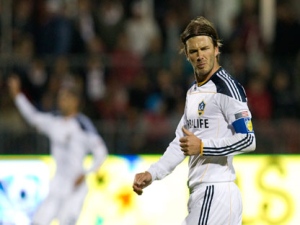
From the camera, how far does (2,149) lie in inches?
511

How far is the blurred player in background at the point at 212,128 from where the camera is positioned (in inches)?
243

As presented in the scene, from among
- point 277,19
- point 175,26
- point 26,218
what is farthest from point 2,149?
point 277,19

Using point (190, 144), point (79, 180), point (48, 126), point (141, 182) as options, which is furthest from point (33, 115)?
point (190, 144)

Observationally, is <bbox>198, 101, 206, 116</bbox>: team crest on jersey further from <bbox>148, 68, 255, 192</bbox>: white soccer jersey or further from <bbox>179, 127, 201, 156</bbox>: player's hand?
<bbox>179, 127, 201, 156</bbox>: player's hand

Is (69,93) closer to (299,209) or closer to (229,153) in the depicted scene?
(299,209)

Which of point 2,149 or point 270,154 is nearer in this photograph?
point 270,154

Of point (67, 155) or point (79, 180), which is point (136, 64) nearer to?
point (67, 155)

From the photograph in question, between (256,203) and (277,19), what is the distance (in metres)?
3.56

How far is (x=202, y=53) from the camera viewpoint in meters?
6.28

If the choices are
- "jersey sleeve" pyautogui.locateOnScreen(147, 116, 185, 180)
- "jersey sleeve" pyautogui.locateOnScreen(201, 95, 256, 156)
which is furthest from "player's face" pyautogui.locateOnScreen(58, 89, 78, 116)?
"jersey sleeve" pyautogui.locateOnScreen(201, 95, 256, 156)

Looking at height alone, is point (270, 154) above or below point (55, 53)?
below

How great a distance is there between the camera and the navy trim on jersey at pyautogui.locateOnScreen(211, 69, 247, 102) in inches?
243

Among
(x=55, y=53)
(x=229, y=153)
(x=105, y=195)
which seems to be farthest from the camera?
(x=55, y=53)

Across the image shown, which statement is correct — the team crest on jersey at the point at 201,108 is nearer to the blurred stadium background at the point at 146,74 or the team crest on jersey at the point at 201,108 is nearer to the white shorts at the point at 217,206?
the white shorts at the point at 217,206
